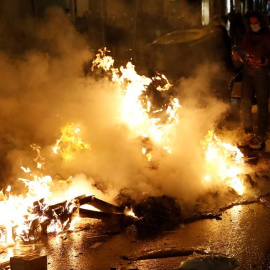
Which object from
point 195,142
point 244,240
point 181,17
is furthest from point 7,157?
point 181,17

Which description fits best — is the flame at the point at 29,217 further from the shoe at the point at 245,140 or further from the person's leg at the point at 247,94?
the person's leg at the point at 247,94

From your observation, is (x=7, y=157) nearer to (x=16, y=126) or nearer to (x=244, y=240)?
(x=16, y=126)

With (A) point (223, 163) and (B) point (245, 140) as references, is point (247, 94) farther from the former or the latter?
(A) point (223, 163)

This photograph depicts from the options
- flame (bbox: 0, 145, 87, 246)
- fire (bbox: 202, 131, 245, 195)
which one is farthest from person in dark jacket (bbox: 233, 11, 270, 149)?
flame (bbox: 0, 145, 87, 246)

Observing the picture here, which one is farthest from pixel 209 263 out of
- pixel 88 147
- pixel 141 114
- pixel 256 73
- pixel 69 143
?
pixel 256 73

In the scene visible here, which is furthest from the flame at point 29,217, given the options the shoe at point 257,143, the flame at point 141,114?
the shoe at point 257,143

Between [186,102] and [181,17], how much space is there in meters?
8.01

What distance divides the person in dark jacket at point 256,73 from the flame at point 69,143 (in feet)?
9.22

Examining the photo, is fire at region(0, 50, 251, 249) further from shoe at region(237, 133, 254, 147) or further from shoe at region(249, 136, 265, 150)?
shoe at region(237, 133, 254, 147)

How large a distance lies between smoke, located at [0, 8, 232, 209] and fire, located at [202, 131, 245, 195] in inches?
5.1

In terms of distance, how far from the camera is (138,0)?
15.2 m

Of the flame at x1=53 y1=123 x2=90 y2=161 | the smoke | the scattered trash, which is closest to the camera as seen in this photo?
the scattered trash

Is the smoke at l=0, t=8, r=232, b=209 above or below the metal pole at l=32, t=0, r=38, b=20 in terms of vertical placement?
below

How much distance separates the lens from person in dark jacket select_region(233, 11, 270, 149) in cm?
805
